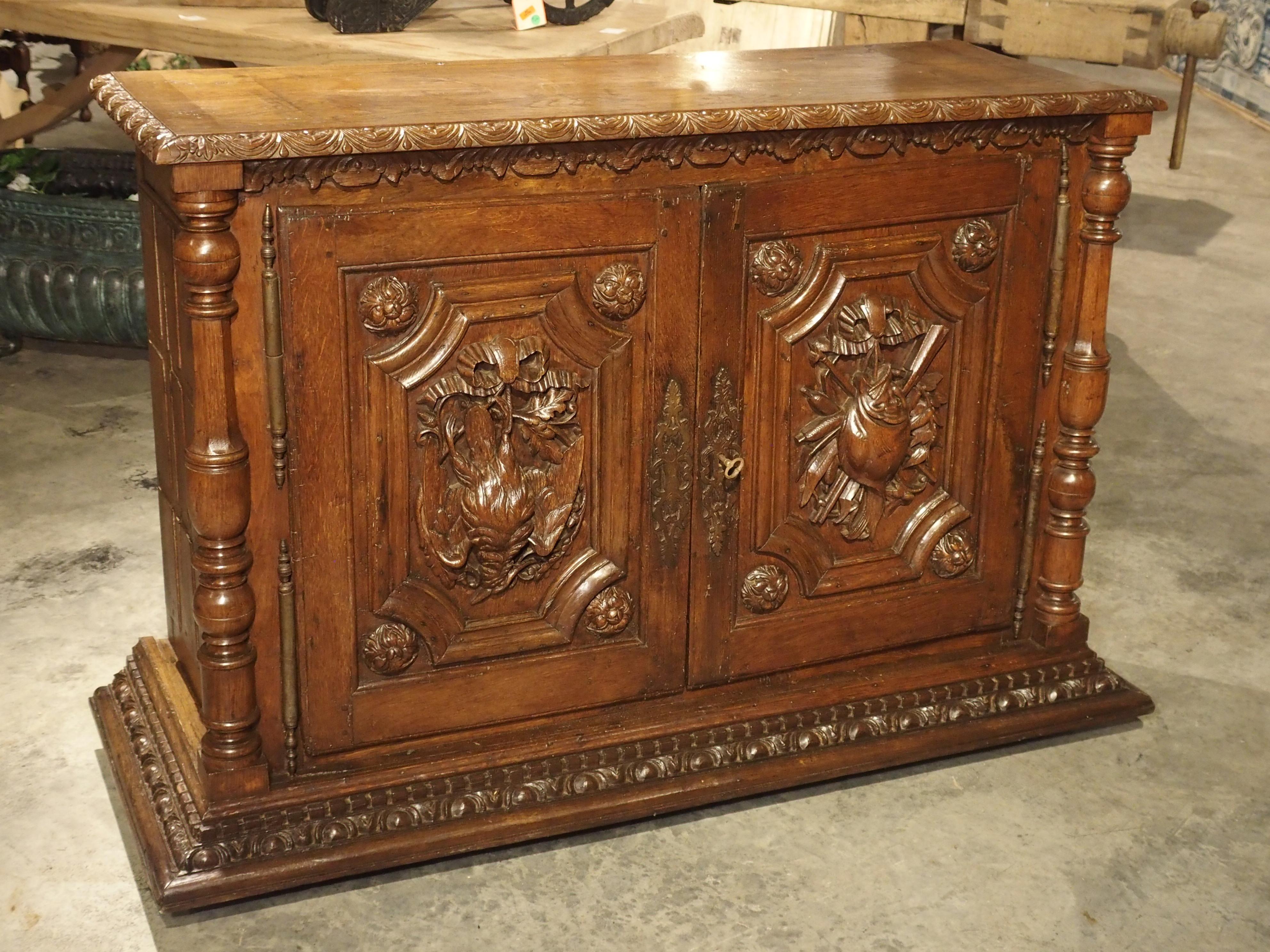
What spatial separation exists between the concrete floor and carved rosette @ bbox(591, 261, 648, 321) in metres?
0.91

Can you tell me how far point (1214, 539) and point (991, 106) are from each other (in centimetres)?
172

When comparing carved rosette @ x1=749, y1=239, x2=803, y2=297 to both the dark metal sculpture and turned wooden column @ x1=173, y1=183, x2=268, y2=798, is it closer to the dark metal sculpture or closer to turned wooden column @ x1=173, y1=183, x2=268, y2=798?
turned wooden column @ x1=173, y1=183, x2=268, y2=798

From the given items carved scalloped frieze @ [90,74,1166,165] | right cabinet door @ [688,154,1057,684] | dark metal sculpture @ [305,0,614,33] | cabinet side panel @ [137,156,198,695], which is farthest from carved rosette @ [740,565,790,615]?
dark metal sculpture @ [305,0,614,33]

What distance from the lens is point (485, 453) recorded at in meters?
2.65

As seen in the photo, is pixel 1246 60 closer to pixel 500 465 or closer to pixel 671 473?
Result: pixel 671 473

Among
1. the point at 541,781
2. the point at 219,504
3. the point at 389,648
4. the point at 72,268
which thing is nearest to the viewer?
the point at 219,504

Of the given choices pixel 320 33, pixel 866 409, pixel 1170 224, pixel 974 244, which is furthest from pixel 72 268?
pixel 1170 224

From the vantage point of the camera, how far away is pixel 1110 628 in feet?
11.8

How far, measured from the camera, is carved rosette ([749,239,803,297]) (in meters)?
2.72

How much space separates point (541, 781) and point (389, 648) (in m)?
0.35

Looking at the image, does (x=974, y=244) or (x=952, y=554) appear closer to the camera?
(x=974, y=244)

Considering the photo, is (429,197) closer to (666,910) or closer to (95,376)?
(666,910)

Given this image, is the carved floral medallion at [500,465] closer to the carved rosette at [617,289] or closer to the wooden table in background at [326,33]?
the carved rosette at [617,289]

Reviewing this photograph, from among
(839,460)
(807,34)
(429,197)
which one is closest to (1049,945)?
(839,460)
